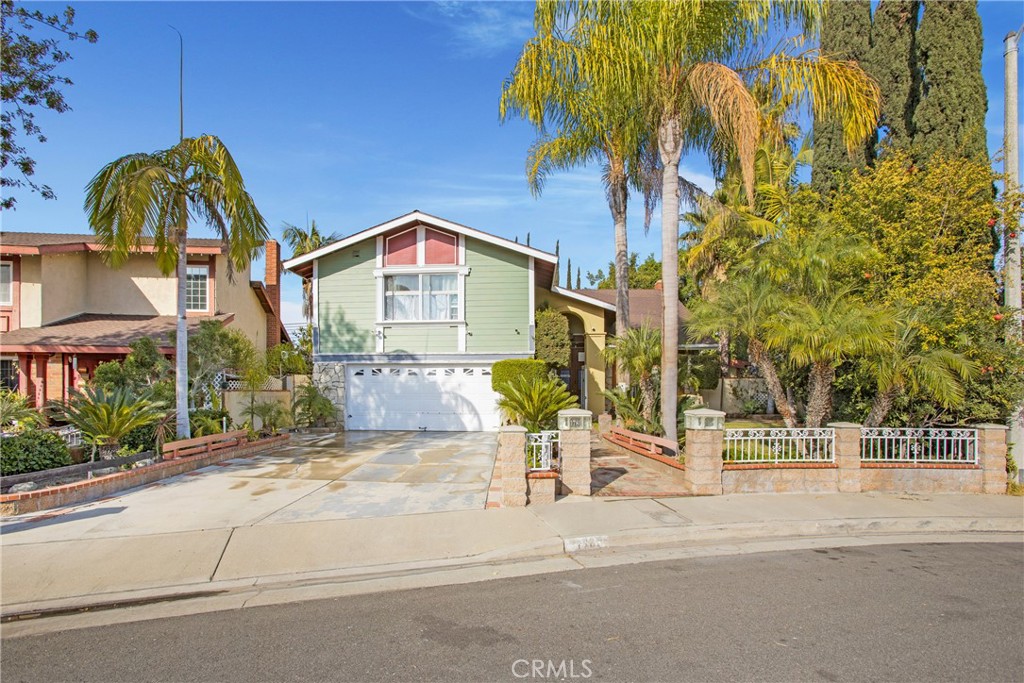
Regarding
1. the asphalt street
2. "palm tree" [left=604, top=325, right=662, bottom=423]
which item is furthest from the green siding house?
the asphalt street

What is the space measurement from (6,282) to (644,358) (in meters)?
20.2

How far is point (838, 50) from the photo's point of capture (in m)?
16.7

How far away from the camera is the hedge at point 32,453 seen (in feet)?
30.8

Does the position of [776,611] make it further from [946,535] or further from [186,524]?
[186,524]

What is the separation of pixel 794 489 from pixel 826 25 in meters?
14.1

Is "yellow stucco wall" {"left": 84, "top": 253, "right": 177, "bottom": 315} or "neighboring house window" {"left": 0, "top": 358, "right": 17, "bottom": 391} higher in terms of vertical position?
"yellow stucco wall" {"left": 84, "top": 253, "right": 177, "bottom": 315}

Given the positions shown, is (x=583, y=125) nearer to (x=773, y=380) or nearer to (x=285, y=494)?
(x=773, y=380)

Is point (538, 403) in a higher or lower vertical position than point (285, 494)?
higher

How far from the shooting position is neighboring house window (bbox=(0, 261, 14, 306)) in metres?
19.2

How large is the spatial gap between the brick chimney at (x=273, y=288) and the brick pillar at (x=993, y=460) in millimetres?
24354

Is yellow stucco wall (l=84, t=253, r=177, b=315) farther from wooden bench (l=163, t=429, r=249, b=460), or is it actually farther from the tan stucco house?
wooden bench (l=163, t=429, r=249, b=460)


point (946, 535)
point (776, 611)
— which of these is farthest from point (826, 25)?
point (776, 611)

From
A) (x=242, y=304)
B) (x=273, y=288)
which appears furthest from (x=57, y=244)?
(x=273, y=288)

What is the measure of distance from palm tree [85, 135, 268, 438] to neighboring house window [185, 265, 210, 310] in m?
8.32
